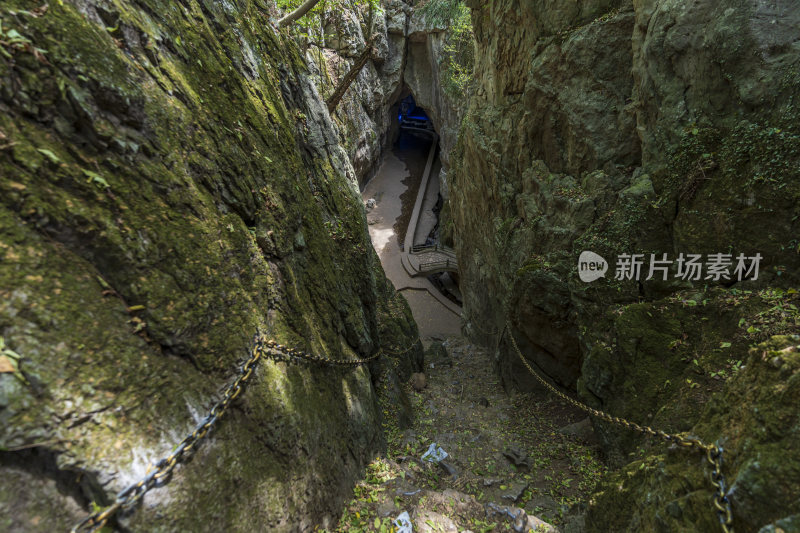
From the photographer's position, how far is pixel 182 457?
2.22 m

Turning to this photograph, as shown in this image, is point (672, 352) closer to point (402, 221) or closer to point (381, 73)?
point (402, 221)

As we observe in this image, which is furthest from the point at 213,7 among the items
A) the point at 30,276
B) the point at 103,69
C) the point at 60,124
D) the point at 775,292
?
the point at 775,292

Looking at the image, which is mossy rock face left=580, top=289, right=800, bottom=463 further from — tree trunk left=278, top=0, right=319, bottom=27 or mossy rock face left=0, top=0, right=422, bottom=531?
tree trunk left=278, top=0, right=319, bottom=27

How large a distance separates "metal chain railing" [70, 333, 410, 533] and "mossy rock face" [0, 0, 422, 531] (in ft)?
0.19

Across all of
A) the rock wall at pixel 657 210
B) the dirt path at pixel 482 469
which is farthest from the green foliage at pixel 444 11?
the dirt path at pixel 482 469

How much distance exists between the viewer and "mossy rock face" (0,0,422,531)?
1743mm

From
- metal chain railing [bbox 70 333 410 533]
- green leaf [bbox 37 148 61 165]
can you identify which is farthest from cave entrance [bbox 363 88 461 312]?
green leaf [bbox 37 148 61 165]

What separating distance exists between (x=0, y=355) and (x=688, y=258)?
7.16 meters

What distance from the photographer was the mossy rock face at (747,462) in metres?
1.82

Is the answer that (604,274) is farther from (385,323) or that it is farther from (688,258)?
(385,323)

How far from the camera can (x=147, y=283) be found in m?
2.39

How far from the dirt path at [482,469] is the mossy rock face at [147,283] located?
0.76 metres

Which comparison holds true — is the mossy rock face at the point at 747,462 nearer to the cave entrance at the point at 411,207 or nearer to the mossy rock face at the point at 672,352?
the mossy rock face at the point at 672,352
